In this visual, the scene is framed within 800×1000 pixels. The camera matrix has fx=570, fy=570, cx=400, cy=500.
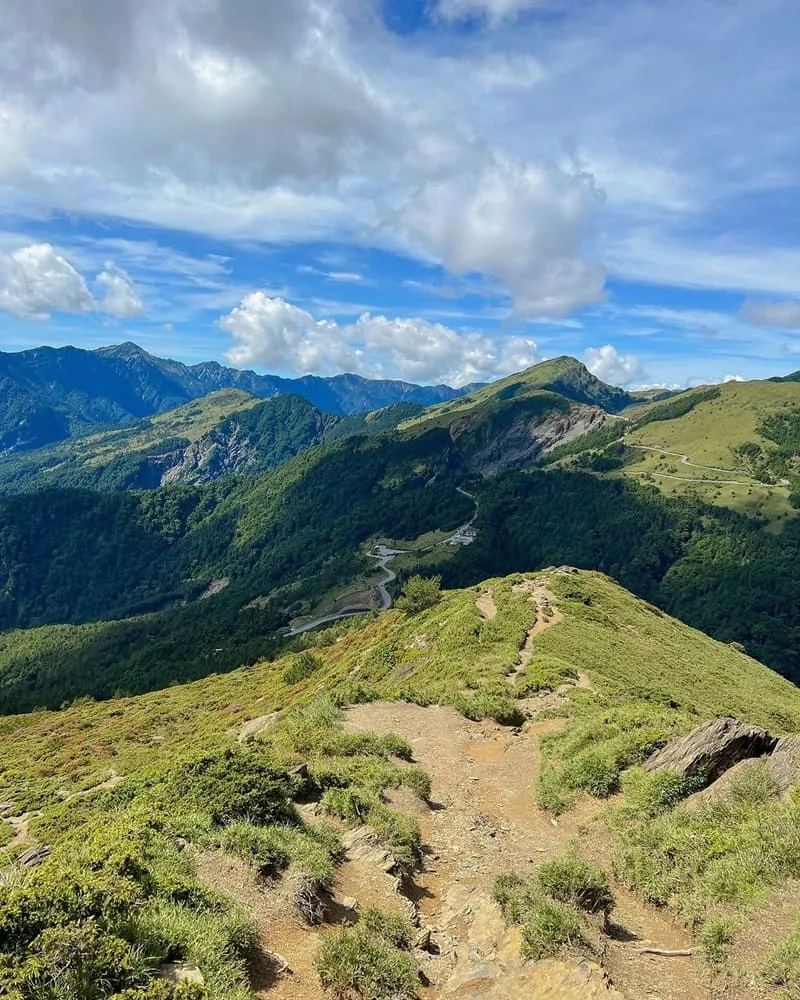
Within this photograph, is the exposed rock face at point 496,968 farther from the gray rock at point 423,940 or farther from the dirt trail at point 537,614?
the dirt trail at point 537,614

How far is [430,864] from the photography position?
1934cm

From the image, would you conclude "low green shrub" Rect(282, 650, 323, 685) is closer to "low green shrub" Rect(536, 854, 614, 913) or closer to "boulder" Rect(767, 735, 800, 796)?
"boulder" Rect(767, 735, 800, 796)

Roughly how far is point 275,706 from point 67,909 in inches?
2058

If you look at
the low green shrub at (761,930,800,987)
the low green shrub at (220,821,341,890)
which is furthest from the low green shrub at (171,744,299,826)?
the low green shrub at (761,930,800,987)

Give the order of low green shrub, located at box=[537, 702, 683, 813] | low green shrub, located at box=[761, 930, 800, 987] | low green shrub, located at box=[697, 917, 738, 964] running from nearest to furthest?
low green shrub, located at box=[761, 930, 800, 987]
low green shrub, located at box=[697, 917, 738, 964]
low green shrub, located at box=[537, 702, 683, 813]

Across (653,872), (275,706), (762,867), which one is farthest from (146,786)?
(275,706)

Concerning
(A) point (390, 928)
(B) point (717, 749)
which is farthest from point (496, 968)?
(B) point (717, 749)

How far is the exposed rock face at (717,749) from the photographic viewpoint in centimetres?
2050

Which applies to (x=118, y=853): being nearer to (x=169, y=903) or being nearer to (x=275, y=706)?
(x=169, y=903)

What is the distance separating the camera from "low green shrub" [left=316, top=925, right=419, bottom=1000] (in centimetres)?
1127

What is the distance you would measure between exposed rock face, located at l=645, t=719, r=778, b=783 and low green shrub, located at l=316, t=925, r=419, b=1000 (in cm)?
1333

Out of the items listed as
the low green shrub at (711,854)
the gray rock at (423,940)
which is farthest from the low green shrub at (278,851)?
the low green shrub at (711,854)

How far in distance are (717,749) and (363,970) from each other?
15266 millimetres

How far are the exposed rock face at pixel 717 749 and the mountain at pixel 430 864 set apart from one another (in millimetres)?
79
